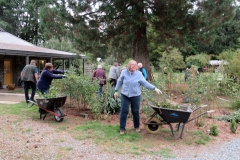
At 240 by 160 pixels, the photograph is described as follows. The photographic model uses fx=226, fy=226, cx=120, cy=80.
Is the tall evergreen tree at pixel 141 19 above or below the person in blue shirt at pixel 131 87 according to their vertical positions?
above

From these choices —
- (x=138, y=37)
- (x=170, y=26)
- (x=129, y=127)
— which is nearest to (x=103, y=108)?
(x=129, y=127)

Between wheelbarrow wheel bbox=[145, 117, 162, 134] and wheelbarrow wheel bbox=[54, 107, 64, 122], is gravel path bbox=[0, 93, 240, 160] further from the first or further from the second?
wheelbarrow wheel bbox=[145, 117, 162, 134]

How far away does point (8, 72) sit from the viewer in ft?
48.1

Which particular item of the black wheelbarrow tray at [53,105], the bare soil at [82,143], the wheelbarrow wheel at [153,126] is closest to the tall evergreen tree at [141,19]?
the black wheelbarrow tray at [53,105]

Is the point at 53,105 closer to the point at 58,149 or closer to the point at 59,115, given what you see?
the point at 59,115

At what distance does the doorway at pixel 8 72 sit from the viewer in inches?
571

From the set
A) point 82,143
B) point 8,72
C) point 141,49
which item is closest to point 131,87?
point 82,143

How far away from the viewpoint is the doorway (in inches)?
571

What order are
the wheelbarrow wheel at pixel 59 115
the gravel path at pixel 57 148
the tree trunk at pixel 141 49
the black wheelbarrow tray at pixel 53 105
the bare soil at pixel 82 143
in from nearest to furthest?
the gravel path at pixel 57 148, the bare soil at pixel 82 143, the black wheelbarrow tray at pixel 53 105, the wheelbarrow wheel at pixel 59 115, the tree trunk at pixel 141 49

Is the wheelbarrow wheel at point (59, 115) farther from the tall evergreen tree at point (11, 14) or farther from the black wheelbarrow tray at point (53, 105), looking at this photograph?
the tall evergreen tree at point (11, 14)

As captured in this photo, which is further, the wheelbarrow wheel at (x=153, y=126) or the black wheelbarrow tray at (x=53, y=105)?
the black wheelbarrow tray at (x=53, y=105)

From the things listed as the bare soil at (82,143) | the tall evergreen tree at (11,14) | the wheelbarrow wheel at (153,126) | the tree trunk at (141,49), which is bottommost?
the bare soil at (82,143)

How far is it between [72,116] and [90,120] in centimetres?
69

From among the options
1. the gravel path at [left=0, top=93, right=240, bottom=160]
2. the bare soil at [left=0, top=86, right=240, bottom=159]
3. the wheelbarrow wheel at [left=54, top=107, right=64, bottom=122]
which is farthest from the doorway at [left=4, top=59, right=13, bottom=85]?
the gravel path at [left=0, top=93, right=240, bottom=160]
